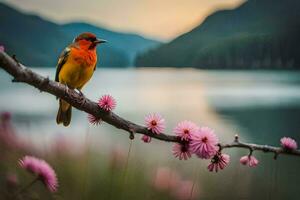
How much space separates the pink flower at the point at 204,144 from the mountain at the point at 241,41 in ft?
2.77

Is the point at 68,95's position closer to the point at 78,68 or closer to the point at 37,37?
the point at 78,68

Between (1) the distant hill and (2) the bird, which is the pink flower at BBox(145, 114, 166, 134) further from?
(1) the distant hill

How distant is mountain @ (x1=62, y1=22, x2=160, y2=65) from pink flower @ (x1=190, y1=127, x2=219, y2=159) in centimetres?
73

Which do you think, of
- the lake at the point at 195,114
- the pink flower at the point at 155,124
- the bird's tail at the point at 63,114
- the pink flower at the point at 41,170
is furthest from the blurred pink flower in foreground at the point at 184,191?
the pink flower at the point at 41,170

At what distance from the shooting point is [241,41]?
1776 millimetres

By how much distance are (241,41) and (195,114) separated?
0.29 m

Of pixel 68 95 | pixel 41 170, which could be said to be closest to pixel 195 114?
pixel 68 95

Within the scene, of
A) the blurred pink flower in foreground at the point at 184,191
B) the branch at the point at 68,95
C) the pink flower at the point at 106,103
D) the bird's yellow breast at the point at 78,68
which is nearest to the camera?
the branch at the point at 68,95

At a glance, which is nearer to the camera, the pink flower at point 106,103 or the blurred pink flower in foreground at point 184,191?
the pink flower at point 106,103

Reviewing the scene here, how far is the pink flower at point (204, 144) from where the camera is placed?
848 mm

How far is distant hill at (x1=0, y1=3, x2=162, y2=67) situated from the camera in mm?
1545

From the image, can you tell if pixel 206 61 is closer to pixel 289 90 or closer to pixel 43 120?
pixel 289 90

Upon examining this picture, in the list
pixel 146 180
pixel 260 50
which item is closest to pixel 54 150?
pixel 146 180

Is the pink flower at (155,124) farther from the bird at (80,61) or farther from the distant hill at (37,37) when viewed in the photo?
the distant hill at (37,37)
